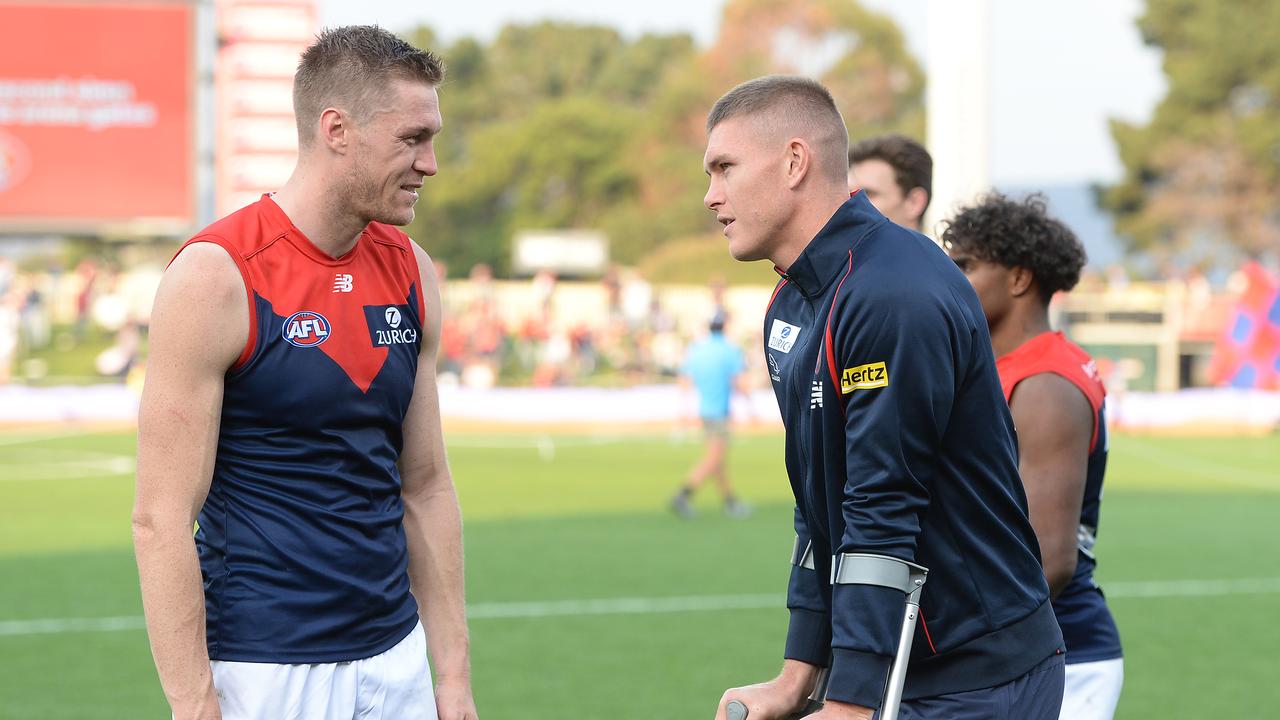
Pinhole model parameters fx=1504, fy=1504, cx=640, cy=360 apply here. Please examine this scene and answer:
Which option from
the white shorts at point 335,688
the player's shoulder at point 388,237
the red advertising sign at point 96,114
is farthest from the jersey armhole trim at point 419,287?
the red advertising sign at point 96,114

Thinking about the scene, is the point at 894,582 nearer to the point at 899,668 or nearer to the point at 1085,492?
the point at 899,668

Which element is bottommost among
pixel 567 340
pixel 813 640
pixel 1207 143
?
pixel 567 340

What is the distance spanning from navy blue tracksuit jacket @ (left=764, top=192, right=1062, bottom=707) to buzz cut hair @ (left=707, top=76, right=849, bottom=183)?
138mm

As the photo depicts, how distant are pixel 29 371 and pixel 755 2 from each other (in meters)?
39.8

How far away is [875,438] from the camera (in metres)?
2.68

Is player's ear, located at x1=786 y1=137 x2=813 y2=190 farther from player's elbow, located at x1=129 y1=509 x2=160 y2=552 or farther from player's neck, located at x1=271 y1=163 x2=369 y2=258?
player's elbow, located at x1=129 y1=509 x2=160 y2=552

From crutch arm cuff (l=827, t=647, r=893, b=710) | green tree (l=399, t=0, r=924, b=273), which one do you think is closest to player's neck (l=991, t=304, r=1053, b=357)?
crutch arm cuff (l=827, t=647, r=893, b=710)

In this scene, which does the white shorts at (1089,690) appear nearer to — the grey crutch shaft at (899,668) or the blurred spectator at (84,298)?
the grey crutch shaft at (899,668)

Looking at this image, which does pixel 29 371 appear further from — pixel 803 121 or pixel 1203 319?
pixel 803 121

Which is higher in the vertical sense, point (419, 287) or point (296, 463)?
point (419, 287)

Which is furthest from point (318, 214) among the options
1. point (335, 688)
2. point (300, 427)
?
point (335, 688)

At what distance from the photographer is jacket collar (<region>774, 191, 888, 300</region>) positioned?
285cm

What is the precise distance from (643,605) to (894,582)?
8.08 m

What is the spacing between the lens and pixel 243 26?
89.4 feet
